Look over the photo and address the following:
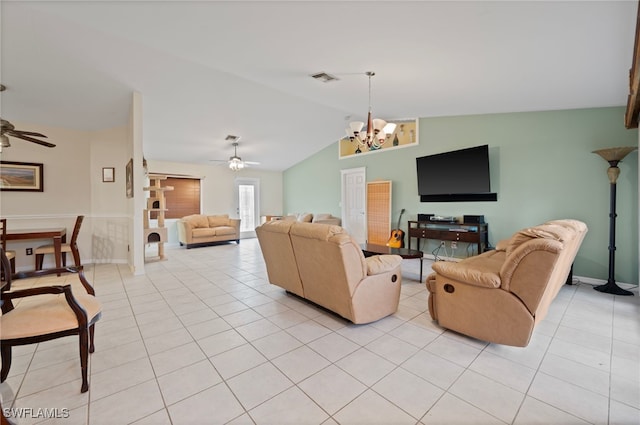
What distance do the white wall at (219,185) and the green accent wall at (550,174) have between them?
5060 millimetres

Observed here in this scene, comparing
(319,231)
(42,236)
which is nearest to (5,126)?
(42,236)

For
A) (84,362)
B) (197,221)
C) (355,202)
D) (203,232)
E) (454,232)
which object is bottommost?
(84,362)

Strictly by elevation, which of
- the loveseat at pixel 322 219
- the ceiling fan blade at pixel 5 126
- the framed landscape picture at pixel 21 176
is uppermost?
the ceiling fan blade at pixel 5 126

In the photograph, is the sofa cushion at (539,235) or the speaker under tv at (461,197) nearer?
the sofa cushion at (539,235)

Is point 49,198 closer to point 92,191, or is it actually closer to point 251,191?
point 92,191

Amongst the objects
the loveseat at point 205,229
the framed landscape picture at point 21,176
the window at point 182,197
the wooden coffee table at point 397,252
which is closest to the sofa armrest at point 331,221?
the loveseat at point 205,229

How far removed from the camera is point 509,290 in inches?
81.2

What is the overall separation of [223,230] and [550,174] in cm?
697

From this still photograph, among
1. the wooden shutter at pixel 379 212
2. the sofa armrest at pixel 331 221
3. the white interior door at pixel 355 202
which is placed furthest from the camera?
the sofa armrest at pixel 331 221

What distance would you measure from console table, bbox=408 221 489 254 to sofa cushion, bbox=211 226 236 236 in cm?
468

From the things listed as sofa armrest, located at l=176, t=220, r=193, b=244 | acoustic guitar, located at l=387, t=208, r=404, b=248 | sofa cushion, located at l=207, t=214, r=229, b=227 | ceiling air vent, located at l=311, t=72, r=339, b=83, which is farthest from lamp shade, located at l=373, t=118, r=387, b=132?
sofa cushion, located at l=207, t=214, r=229, b=227

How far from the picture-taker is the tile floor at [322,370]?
5.04 feet

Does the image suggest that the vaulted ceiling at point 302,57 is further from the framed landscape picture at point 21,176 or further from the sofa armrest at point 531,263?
the sofa armrest at point 531,263

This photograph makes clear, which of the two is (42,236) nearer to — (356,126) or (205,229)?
(205,229)
